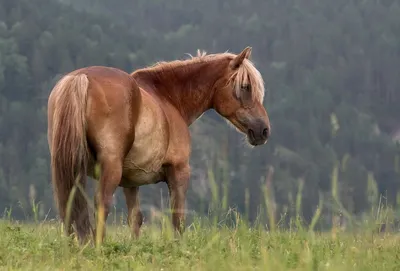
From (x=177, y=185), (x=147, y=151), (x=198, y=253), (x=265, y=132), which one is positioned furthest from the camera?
(x=265, y=132)

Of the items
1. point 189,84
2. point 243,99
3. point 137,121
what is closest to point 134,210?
point 137,121

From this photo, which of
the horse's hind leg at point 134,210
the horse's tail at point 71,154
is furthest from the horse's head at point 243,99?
the horse's tail at point 71,154

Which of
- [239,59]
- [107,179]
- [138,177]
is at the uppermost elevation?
[239,59]

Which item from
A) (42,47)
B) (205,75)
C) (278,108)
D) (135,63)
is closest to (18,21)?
(42,47)

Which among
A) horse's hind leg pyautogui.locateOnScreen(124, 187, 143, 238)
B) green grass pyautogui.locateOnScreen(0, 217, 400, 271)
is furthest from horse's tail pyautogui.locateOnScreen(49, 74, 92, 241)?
horse's hind leg pyautogui.locateOnScreen(124, 187, 143, 238)

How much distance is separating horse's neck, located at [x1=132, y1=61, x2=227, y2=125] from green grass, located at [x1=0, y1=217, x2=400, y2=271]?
2.67m

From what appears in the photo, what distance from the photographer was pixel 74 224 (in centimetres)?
827

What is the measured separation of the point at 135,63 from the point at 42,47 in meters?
18.8

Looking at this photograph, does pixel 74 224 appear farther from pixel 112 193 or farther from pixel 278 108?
pixel 278 108

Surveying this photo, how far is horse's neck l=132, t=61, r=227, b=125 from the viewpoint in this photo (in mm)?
11203

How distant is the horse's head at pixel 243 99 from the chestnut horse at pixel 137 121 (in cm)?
1

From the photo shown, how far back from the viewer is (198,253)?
750cm

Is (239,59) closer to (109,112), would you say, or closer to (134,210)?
(134,210)

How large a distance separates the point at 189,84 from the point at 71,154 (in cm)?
353
